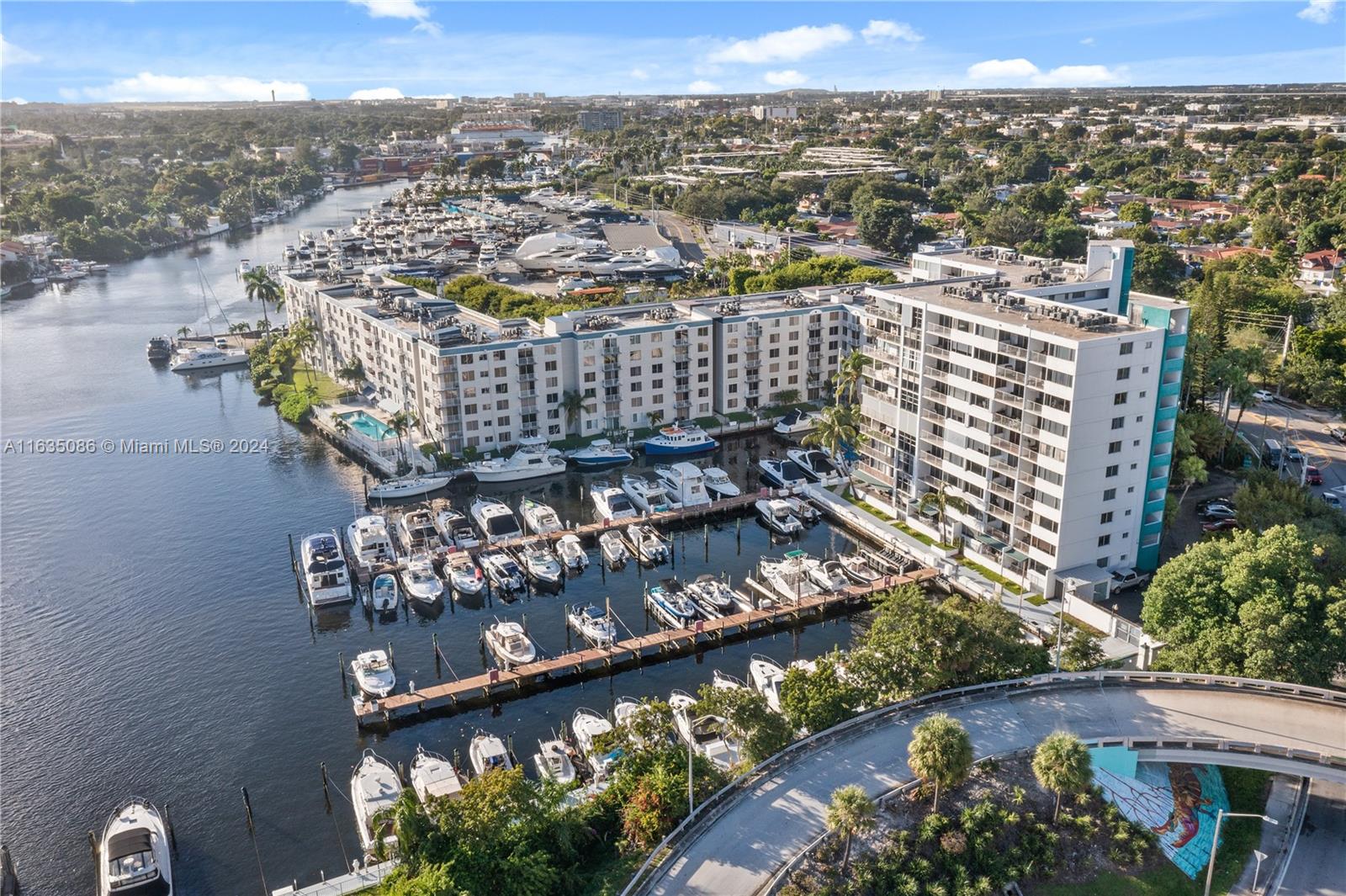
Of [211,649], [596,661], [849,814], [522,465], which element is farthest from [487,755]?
[522,465]

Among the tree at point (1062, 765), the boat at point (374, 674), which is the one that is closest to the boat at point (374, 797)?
the boat at point (374, 674)

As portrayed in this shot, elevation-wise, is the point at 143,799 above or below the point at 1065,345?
below

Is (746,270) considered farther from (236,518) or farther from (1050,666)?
(1050,666)

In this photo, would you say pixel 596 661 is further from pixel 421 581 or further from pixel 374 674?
pixel 421 581

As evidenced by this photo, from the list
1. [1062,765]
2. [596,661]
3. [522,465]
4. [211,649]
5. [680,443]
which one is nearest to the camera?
[1062,765]

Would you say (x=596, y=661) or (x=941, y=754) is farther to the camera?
(x=596, y=661)

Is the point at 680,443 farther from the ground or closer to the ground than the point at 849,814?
closer to the ground

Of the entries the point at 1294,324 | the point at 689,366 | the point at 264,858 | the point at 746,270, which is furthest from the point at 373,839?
the point at 746,270

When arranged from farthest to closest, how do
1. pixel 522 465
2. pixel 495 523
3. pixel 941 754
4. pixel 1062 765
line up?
1. pixel 522 465
2. pixel 495 523
3. pixel 1062 765
4. pixel 941 754
